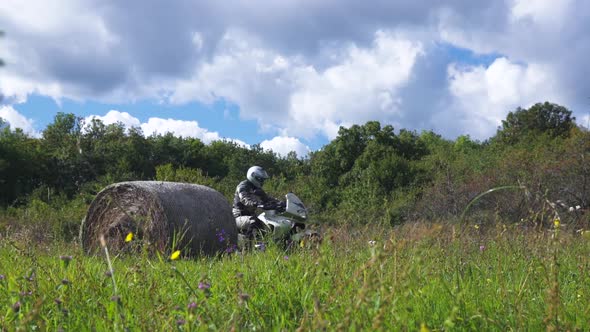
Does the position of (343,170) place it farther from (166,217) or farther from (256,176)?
(166,217)

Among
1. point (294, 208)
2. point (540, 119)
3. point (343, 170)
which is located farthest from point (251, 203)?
point (540, 119)

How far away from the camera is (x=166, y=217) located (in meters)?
9.59

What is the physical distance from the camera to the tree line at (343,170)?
872 inches

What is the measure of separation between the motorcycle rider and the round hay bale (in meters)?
0.35

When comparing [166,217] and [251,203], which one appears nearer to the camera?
[166,217]

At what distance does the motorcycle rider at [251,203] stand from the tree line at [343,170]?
9338mm

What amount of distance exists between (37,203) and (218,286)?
871 inches

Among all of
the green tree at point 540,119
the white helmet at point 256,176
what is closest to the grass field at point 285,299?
the white helmet at point 256,176

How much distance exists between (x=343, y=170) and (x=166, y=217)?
2356 cm

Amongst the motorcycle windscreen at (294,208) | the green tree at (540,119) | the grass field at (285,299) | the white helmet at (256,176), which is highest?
the green tree at (540,119)

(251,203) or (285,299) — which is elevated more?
(251,203)

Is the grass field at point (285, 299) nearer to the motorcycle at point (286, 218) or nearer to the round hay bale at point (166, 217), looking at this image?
the round hay bale at point (166, 217)

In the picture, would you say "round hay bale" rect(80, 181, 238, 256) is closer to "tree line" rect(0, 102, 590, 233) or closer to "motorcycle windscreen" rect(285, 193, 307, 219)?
"motorcycle windscreen" rect(285, 193, 307, 219)

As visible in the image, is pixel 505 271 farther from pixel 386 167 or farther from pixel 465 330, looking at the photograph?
pixel 386 167
